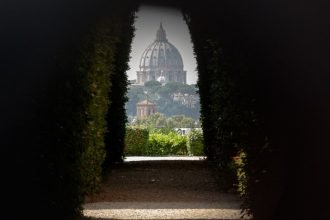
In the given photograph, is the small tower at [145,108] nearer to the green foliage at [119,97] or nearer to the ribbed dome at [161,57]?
the ribbed dome at [161,57]

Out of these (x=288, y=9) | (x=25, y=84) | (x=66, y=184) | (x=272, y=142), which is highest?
(x=288, y=9)

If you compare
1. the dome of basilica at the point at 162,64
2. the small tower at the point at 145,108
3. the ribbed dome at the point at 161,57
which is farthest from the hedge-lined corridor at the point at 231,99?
the dome of basilica at the point at 162,64

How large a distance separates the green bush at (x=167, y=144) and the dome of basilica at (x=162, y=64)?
71.9 metres

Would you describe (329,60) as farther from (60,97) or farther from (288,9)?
(60,97)

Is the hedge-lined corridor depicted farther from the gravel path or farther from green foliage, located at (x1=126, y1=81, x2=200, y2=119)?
green foliage, located at (x1=126, y1=81, x2=200, y2=119)

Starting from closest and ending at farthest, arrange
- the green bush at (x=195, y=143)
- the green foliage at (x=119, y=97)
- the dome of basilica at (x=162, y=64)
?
the green foliage at (x=119, y=97) < the green bush at (x=195, y=143) < the dome of basilica at (x=162, y=64)

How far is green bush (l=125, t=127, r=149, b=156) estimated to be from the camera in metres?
30.8

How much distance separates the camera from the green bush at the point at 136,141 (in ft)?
101

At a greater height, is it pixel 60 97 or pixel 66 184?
pixel 60 97

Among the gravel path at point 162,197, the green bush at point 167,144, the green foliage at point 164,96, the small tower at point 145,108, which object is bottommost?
the gravel path at point 162,197

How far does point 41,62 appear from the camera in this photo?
712 cm

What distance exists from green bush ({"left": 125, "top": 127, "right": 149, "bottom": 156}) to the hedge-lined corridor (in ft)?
70.7

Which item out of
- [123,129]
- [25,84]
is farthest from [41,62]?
[123,129]

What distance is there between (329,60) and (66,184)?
3858 millimetres
